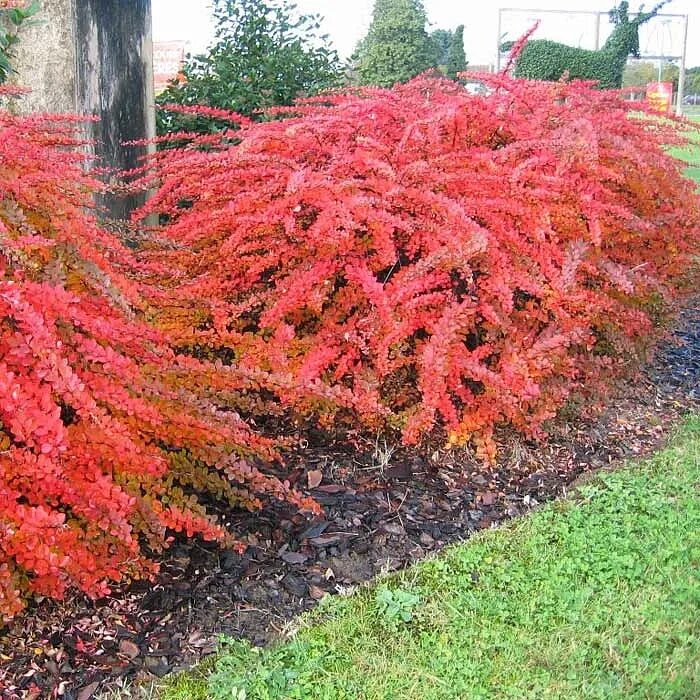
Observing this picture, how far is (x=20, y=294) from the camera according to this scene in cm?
191

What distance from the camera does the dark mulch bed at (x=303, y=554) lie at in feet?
6.79

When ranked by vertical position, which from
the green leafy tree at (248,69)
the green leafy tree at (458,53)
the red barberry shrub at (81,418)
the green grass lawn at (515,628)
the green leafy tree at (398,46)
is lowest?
the green grass lawn at (515,628)

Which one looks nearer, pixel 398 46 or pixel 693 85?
Answer: pixel 398 46

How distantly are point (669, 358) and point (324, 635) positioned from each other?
3.19 metres

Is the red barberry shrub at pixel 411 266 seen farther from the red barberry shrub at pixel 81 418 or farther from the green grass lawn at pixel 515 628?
the green grass lawn at pixel 515 628

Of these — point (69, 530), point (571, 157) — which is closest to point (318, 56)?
point (571, 157)

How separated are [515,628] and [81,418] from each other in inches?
52.3

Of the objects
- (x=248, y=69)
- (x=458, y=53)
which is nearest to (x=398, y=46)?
(x=458, y=53)

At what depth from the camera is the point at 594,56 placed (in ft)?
57.3

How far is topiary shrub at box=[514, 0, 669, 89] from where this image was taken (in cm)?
1716

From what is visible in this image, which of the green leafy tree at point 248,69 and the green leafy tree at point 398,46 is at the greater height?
the green leafy tree at point 398,46

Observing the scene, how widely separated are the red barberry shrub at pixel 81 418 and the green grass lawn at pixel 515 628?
0.38 metres

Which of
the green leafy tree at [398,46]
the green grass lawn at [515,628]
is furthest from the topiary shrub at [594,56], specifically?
the green grass lawn at [515,628]

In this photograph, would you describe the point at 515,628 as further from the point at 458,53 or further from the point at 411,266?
the point at 458,53
